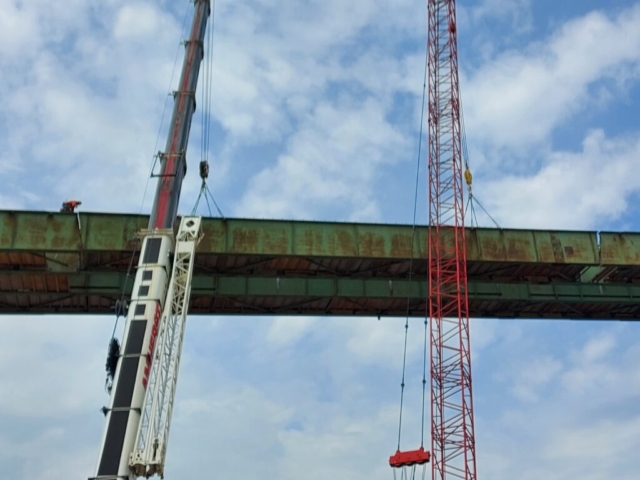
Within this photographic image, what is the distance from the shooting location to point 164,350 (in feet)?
74.7

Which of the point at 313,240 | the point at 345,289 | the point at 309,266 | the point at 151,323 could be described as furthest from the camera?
the point at 345,289

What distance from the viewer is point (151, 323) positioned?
72.9 feet

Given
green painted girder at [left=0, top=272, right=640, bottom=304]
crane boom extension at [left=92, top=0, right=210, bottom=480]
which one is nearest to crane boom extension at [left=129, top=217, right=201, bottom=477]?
crane boom extension at [left=92, top=0, right=210, bottom=480]

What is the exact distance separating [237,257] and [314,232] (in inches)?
130

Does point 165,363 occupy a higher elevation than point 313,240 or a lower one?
lower

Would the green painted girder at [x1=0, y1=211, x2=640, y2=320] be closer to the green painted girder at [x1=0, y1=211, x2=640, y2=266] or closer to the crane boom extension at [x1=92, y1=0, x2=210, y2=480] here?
the green painted girder at [x1=0, y1=211, x2=640, y2=266]

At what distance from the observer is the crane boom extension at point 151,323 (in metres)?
20.1

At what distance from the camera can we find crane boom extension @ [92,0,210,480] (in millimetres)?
20141

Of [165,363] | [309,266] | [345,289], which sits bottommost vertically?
[165,363]

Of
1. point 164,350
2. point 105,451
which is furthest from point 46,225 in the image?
point 105,451

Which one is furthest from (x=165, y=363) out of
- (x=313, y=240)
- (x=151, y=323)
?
(x=313, y=240)

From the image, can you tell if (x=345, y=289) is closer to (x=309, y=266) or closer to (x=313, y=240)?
(x=309, y=266)

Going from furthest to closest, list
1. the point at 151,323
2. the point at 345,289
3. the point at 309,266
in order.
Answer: the point at 345,289 → the point at 309,266 → the point at 151,323

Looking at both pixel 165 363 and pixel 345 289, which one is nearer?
pixel 165 363
